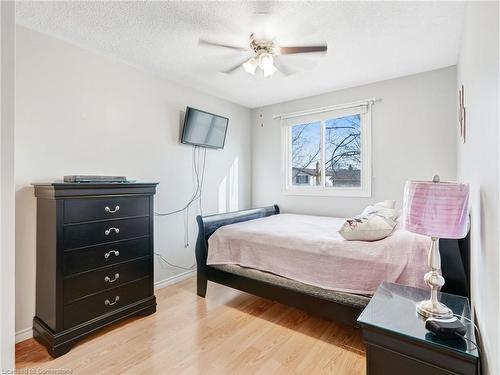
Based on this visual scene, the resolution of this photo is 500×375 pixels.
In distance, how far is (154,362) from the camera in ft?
5.92

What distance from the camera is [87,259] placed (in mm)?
2057

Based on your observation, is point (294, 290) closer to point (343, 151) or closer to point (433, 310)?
point (433, 310)

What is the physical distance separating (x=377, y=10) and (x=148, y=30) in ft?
5.67

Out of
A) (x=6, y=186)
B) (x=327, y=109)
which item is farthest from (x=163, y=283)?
(x=327, y=109)

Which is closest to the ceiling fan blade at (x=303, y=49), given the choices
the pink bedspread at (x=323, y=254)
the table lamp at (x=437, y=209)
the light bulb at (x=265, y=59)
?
the light bulb at (x=265, y=59)

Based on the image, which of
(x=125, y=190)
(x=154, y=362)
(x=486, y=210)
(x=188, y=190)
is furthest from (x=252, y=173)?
(x=486, y=210)

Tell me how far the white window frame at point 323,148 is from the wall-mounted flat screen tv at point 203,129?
3.28 ft

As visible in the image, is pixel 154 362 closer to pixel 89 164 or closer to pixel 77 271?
pixel 77 271

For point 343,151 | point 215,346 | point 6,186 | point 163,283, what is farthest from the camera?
point 343,151

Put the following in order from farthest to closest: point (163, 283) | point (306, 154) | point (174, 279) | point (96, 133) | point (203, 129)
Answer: point (306, 154) < point (203, 129) < point (174, 279) < point (163, 283) < point (96, 133)

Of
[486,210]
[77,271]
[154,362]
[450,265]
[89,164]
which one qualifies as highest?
[89,164]

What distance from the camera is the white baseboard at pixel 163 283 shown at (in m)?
2.06

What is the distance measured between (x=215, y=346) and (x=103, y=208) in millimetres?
1358

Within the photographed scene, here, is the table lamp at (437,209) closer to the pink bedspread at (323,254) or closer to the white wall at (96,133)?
the pink bedspread at (323,254)
